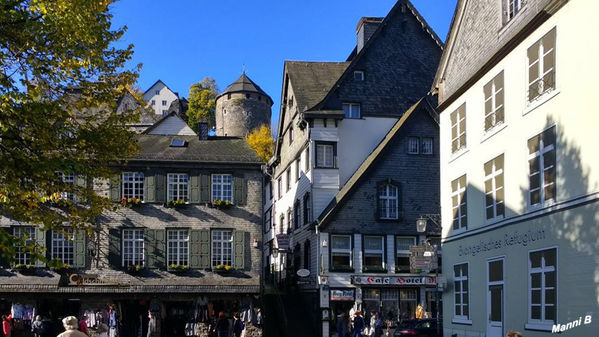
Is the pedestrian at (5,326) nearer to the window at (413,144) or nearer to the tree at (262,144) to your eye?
the window at (413,144)

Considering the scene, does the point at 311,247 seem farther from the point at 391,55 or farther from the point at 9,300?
the point at 9,300

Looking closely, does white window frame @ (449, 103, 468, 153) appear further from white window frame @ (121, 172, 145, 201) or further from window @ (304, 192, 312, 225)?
white window frame @ (121, 172, 145, 201)

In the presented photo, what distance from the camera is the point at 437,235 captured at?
3753 cm

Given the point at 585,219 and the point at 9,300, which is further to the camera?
the point at 9,300

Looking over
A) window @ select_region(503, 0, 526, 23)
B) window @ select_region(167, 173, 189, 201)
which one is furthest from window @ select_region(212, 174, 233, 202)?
window @ select_region(503, 0, 526, 23)

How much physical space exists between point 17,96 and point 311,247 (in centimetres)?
2549

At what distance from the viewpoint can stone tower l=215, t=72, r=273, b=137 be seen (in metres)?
94.3

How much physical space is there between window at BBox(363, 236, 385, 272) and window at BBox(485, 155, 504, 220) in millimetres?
14616

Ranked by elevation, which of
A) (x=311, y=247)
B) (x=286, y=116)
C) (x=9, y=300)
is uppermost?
(x=286, y=116)

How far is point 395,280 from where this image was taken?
3631cm

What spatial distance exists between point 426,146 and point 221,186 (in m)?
10.6

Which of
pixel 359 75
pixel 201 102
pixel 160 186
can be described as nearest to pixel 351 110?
pixel 359 75

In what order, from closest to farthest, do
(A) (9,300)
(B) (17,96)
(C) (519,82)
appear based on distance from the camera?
(B) (17,96) → (C) (519,82) → (A) (9,300)

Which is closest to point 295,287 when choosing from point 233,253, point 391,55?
point 233,253
